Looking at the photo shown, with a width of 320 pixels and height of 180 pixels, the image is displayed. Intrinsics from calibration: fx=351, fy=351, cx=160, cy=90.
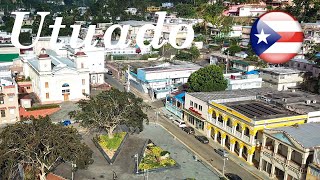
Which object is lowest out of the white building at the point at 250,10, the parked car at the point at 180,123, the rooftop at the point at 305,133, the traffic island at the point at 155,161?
the traffic island at the point at 155,161

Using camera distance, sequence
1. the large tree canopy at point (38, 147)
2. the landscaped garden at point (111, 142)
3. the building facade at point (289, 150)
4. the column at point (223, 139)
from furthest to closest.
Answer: the column at point (223, 139)
the landscaped garden at point (111, 142)
the building facade at point (289, 150)
the large tree canopy at point (38, 147)

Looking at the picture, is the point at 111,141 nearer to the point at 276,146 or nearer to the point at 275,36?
the point at 276,146

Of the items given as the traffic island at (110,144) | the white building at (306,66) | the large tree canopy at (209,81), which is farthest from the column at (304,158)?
the white building at (306,66)

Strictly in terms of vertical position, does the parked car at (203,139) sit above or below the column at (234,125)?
below

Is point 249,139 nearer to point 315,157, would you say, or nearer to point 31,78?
point 315,157

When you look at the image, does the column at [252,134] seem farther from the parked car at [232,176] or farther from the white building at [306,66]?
the white building at [306,66]

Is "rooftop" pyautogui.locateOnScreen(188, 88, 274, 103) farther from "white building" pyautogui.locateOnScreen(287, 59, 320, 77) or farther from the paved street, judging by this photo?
"white building" pyautogui.locateOnScreen(287, 59, 320, 77)

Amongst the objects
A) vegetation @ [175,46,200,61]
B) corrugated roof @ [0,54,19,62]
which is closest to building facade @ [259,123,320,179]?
vegetation @ [175,46,200,61]
